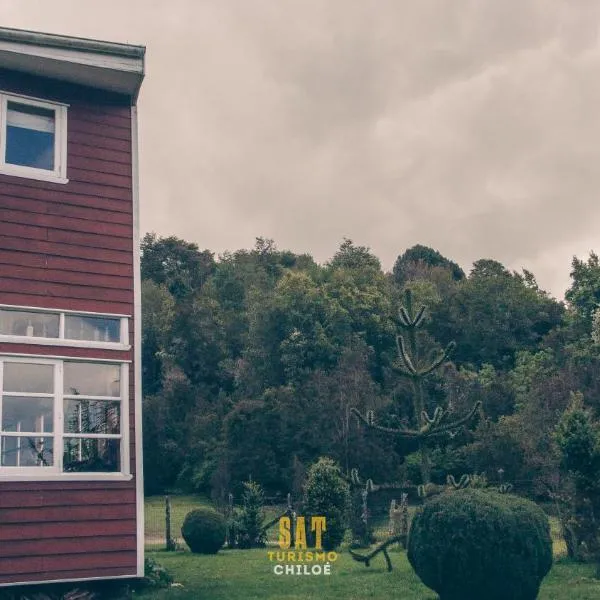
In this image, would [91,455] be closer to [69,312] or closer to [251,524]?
[69,312]

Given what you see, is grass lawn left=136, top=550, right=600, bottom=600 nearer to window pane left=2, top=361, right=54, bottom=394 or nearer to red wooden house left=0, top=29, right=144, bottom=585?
red wooden house left=0, top=29, right=144, bottom=585

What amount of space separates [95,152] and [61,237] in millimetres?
1593

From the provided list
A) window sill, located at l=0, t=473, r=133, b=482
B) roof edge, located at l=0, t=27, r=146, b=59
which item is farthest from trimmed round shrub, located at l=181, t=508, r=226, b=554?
roof edge, located at l=0, t=27, r=146, b=59

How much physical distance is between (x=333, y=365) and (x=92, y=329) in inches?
1341

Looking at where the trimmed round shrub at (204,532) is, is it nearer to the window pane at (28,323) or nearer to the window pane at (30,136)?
the window pane at (28,323)

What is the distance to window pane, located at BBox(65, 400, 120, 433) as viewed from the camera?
11.4 m

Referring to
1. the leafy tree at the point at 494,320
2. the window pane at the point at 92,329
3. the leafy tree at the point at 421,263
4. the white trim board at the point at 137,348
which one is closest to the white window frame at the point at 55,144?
the white trim board at the point at 137,348

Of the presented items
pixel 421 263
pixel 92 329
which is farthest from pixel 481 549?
pixel 421 263

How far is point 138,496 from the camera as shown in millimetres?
11609

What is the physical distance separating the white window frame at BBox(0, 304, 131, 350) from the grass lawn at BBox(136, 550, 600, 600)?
3780 mm

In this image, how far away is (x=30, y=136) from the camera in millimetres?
12297

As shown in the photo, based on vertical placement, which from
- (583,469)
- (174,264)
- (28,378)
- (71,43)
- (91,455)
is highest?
(174,264)

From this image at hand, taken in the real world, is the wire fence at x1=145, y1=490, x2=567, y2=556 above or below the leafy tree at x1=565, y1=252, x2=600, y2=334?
below

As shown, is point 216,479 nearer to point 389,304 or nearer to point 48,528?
point 389,304
